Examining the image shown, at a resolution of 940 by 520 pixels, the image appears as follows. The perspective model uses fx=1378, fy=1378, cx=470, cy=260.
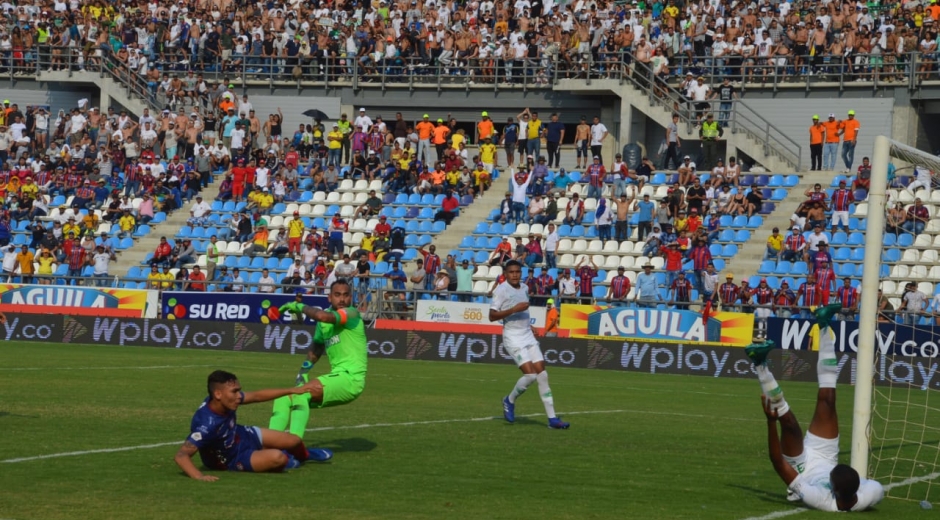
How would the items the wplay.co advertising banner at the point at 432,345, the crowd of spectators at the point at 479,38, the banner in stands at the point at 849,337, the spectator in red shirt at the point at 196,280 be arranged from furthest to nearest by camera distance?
1. the crowd of spectators at the point at 479,38
2. the spectator in red shirt at the point at 196,280
3. the wplay.co advertising banner at the point at 432,345
4. the banner in stands at the point at 849,337

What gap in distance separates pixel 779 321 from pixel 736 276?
164 inches

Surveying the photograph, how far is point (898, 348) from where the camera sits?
2784cm

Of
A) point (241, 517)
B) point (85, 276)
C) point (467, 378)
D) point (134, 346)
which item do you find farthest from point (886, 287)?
point (241, 517)

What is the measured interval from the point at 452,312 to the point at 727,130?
11.4m

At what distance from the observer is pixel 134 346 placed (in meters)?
32.5

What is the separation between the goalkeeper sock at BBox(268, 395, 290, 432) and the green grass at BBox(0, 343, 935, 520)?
48 cm

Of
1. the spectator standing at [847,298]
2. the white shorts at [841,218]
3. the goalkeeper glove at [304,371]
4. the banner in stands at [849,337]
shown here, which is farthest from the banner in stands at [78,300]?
the goalkeeper glove at [304,371]

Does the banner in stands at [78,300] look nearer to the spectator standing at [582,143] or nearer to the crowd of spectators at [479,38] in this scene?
the crowd of spectators at [479,38]

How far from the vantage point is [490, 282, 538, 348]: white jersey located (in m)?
16.5

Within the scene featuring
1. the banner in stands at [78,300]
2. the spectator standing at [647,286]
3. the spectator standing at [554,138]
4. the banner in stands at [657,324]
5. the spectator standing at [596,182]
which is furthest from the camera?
the spectator standing at [554,138]

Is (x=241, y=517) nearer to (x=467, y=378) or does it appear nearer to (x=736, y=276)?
(x=467, y=378)

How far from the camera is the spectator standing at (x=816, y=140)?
38.4 metres

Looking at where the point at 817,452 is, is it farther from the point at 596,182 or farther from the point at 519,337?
the point at 596,182

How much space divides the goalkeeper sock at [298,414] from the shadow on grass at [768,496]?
3.79 m
